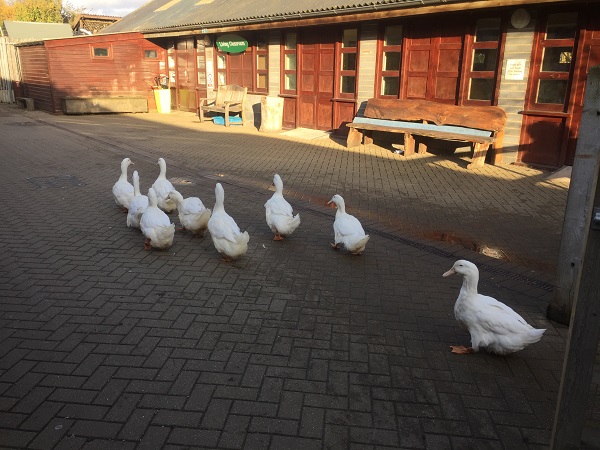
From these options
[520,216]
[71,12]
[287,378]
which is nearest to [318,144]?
[520,216]

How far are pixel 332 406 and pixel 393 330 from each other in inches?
50.1

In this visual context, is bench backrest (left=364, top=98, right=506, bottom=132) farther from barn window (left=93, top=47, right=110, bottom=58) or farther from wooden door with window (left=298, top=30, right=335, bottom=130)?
barn window (left=93, top=47, right=110, bottom=58)

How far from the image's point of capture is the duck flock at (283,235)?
3914 millimetres

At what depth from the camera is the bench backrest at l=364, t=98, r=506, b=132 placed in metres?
11.0

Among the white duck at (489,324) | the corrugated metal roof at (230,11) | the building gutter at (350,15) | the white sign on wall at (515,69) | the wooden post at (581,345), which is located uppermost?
the corrugated metal roof at (230,11)

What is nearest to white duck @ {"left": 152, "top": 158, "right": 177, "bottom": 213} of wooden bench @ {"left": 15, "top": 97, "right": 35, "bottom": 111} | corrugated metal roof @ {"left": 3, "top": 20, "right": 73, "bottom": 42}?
wooden bench @ {"left": 15, "top": 97, "right": 35, "bottom": 111}

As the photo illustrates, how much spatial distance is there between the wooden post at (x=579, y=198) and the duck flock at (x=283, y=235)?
2.84 ft

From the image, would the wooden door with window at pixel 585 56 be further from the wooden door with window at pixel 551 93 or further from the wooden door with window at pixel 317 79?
the wooden door with window at pixel 317 79

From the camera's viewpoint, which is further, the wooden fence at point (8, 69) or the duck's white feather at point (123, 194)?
the wooden fence at point (8, 69)

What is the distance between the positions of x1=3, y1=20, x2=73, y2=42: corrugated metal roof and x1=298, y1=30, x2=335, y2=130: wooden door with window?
67.7 ft

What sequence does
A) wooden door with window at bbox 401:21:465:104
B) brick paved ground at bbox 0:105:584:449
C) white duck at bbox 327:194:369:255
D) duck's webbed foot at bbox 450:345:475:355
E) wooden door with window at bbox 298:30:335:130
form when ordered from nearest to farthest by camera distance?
brick paved ground at bbox 0:105:584:449
duck's webbed foot at bbox 450:345:475:355
white duck at bbox 327:194:369:255
wooden door with window at bbox 401:21:465:104
wooden door with window at bbox 298:30:335:130

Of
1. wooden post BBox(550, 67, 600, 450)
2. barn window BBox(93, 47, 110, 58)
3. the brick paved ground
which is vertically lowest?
the brick paved ground

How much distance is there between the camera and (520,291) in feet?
17.5

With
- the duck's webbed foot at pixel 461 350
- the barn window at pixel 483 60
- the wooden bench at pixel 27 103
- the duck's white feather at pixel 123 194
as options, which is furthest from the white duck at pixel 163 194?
the wooden bench at pixel 27 103
